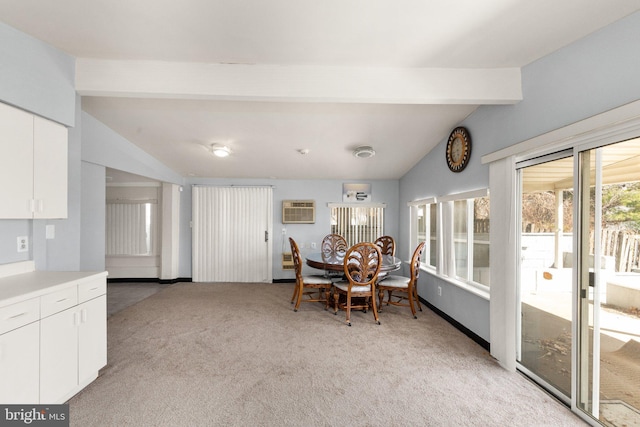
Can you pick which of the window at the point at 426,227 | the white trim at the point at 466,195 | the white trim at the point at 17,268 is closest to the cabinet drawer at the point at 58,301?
the white trim at the point at 17,268

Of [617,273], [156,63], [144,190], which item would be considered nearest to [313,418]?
[617,273]

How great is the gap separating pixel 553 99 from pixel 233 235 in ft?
16.8

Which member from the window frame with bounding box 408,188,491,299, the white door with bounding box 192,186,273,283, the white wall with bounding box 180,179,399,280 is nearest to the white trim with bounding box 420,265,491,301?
the window frame with bounding box 408,188,491,299

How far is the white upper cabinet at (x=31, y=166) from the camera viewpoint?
6.10 ft

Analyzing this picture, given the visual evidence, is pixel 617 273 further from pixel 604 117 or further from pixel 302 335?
pixel 302 335

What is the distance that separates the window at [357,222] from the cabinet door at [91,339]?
408cm

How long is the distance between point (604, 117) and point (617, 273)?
36.0 inches

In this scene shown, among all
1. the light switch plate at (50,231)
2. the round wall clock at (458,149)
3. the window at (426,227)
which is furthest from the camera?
the window at (426,227)

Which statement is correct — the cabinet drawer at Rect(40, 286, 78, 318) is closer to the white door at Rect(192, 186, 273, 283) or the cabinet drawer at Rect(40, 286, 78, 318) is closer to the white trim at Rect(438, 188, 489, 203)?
the white trim at Rect(438, 188, 489, 203)

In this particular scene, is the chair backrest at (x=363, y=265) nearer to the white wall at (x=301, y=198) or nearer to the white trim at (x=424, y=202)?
the white trim at (x=424, y=202)

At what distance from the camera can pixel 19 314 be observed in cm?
162

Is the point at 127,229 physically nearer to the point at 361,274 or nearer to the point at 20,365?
the point at 20,365

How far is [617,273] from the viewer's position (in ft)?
5.64

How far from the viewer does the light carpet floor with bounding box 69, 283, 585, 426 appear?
1.86m
